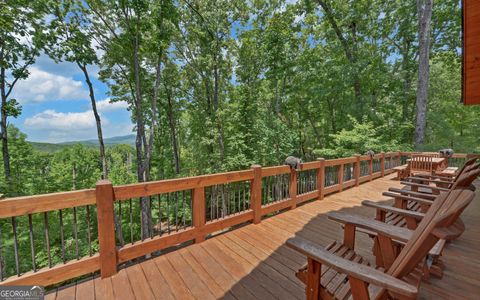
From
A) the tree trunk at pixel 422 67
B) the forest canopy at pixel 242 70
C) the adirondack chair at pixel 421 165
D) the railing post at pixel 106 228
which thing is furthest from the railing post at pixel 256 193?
the tree trunk at pixel 422 67

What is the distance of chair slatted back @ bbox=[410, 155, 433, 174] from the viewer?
19.4ft

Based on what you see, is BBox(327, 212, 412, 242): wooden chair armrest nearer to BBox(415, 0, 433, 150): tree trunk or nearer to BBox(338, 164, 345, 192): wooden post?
→ BBox(338, 164, 345, 192): wooden post

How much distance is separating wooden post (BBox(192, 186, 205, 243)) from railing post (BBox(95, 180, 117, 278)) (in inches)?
39.5

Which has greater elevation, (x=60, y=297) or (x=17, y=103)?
(x=17, y=103)

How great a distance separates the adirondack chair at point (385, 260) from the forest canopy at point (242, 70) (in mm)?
7868

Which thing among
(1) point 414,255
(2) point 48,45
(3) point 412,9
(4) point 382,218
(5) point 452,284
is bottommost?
(5) point 452,284

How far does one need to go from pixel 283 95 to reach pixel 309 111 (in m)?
2.59

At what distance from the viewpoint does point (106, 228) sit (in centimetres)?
221

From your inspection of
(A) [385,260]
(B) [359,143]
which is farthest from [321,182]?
(B) [359,143]

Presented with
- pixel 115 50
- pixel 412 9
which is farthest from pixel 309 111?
pixel 115 50

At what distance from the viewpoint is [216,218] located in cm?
321

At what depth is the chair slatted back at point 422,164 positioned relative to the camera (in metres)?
5.90

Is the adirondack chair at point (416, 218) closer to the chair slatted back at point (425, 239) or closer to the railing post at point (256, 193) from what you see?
the chair slatted back at point (425, 239)

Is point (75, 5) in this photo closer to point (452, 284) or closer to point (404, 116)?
point (452, 284)
